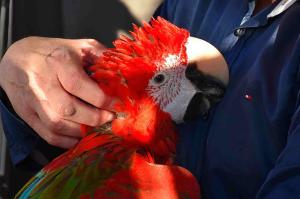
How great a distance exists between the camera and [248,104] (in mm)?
722

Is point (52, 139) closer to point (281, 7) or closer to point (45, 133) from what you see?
point (45, 133)

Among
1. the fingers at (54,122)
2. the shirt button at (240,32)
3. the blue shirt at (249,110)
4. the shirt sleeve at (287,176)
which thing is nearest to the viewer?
the shirt sleeve at (287,176)

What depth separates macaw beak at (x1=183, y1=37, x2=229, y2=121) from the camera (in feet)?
2.68

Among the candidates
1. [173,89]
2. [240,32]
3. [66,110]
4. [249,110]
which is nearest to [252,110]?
[249,110]

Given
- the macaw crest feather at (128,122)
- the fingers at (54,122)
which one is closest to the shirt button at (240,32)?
the macaw crest feather at (128,122)

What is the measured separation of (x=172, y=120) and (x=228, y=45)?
210 millimetres

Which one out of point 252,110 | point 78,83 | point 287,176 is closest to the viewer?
point 287,176

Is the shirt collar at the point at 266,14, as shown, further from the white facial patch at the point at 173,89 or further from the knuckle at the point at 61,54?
the knuckle at the point at 61,54

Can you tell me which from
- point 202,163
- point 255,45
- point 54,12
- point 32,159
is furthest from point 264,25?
point 54,12

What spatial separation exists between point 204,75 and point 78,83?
0.80ft

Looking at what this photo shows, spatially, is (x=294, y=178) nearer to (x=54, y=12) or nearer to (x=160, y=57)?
(x=160, y=57)

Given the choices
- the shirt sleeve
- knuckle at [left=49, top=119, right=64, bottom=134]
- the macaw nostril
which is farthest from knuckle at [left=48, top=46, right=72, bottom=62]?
the shirt sleeve

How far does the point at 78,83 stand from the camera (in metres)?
0.86

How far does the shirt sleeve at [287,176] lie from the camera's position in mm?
548
